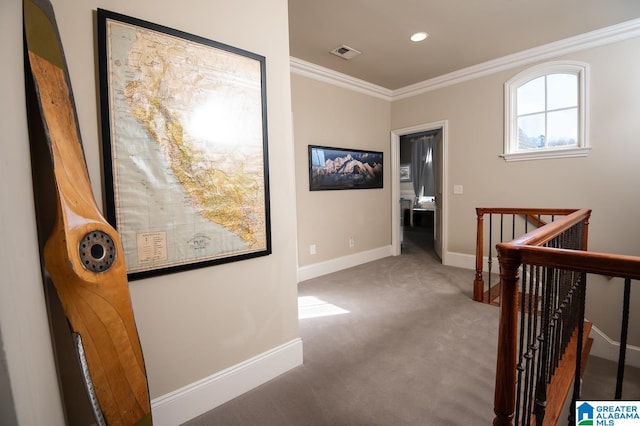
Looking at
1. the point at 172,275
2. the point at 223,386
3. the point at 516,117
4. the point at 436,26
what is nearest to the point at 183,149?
the point at 172,275

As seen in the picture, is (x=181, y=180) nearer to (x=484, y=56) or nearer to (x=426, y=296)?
(x=426, y=296)

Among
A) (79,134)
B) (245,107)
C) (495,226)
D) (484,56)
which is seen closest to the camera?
(79,134)

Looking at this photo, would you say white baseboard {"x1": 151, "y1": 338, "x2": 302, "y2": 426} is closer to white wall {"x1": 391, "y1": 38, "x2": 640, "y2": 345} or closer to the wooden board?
the wooden board

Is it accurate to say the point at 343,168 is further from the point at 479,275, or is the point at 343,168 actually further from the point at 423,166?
the point at 423,166

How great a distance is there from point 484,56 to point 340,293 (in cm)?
343

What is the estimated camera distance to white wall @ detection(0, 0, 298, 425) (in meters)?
0.87

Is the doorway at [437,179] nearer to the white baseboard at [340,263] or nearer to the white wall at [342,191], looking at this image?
the white wall at [342,191]

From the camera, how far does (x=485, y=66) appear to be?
3941mm

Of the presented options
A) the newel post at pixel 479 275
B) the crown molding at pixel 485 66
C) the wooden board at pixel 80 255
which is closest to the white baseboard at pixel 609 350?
the newel post at pixel 479 275

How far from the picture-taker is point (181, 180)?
1486 millimetres

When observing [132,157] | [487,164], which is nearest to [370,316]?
[132,157]

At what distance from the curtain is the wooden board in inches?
295

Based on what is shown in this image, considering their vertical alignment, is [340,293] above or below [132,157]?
below

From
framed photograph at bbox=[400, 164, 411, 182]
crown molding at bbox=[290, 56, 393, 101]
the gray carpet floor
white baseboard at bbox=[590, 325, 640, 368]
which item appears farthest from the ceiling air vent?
framed photograph at bbox=[400, 164, 411, 182]
